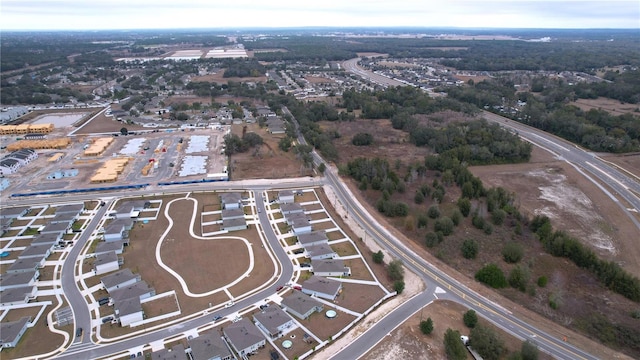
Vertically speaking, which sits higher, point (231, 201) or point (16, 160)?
point (16, 160)

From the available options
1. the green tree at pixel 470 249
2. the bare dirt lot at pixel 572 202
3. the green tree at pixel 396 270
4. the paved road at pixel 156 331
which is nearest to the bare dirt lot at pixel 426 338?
the green tree at pixel 396 270

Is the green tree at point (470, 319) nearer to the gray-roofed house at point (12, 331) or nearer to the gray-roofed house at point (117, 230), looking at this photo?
the gray-roofed house at point (12, 331)

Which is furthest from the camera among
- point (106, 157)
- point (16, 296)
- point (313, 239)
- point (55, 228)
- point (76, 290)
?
point (106, 157)

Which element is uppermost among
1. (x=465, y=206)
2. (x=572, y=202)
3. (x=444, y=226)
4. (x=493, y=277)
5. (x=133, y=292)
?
(x=465, y=206)

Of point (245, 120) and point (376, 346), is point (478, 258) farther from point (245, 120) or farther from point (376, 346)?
point (245, 120)

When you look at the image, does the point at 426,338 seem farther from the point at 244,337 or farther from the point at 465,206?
the point at 465,206

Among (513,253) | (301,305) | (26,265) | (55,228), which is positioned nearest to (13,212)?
(55,228)

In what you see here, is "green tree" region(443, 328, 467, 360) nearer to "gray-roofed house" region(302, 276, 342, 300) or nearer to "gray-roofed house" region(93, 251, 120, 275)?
"gray-roofed house" region(302, 276, 342, 300)

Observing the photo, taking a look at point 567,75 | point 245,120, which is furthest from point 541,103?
point 245,120
